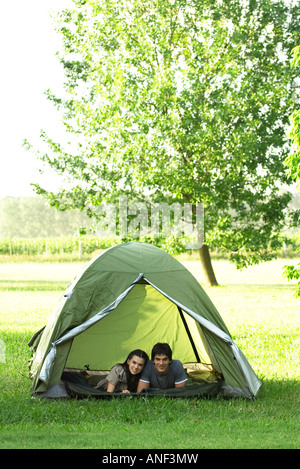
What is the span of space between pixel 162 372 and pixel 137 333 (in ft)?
5.36

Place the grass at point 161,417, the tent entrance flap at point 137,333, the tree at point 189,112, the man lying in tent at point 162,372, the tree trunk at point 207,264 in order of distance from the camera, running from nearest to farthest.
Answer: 1. the grass at point 161,417
2. the man lying in tent at point 162,372
3. the tent entrance flap at point 137,333
4. the tree at point 189,112
5. the tree trunk at point 207,264

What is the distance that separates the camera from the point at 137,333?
28.9ft

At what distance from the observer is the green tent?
7004 mm

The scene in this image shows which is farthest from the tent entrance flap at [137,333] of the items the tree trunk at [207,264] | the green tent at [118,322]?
the tree trunk at [207,264]

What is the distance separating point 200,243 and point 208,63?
17.7 feet

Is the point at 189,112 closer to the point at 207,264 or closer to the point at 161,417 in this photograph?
the point at 207,264

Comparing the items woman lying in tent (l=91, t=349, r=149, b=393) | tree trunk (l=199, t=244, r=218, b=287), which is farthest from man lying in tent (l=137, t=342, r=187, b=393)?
tree trunk (l=199, t=244, r=218, b=287)

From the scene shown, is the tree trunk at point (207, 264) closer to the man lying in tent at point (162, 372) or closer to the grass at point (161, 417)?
the grass at point (161, 417)

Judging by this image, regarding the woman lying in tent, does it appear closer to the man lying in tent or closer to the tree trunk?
the man lying in tent

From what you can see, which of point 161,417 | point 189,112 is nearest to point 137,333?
point 161,417

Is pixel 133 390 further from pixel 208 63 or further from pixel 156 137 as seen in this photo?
pixel 208 63

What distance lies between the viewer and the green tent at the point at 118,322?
7004mm

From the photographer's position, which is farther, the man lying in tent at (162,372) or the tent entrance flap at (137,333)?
the tent entrance flap at (137,333)

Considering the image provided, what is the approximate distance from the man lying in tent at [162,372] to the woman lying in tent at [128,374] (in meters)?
0.08
